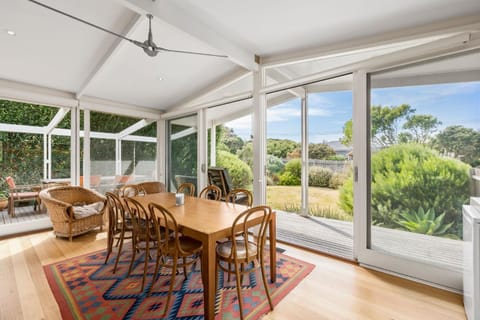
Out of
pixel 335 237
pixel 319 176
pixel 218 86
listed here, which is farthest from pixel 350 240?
pixel 218 86

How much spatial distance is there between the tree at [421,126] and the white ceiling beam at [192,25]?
2191mm

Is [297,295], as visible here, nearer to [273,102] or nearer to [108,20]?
[273,102]

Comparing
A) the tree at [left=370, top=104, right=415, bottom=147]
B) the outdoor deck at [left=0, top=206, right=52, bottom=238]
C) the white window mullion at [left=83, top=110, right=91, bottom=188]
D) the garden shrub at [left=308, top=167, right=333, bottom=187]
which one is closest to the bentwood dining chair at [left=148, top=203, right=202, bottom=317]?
the tree at [left=370, top=104, right=415, bottom=147]

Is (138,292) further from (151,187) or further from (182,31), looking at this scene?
(151,187)

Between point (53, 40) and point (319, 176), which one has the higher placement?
point (53, 40)

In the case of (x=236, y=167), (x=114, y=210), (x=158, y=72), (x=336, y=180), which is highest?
(x=158, y=72)

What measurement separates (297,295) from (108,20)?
137 inches

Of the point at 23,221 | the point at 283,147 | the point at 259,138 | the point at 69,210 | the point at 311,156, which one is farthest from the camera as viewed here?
the point at 283,147

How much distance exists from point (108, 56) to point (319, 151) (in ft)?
13.2

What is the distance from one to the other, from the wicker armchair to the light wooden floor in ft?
2.19

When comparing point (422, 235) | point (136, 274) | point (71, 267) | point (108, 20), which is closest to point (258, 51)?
point (108, 20)

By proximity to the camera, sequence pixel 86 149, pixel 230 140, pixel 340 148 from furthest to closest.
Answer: pixel 230 140 < pixel 340 148 < pixel 86 149

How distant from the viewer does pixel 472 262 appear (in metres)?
1.65

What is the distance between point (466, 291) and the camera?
1.84 m
